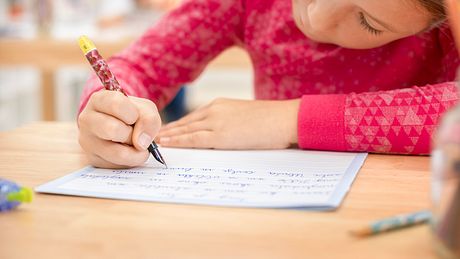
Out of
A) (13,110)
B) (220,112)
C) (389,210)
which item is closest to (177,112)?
(13,110)

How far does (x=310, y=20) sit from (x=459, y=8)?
40 centimetres

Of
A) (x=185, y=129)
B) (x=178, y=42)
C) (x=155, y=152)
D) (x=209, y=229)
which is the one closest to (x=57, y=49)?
(x=178, y=42)

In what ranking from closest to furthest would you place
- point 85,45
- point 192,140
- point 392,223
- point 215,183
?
1. point 392,223
2. point 215,183
3. point 85,45
4. point 192,140

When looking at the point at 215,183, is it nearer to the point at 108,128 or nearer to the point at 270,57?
the point at 108,128

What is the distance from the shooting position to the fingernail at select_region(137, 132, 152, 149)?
2.40 ft

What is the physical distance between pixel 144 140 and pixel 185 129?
159 millimetres

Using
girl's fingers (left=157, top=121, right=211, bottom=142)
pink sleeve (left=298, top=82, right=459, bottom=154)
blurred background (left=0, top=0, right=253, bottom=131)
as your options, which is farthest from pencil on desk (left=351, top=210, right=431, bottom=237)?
blurred background (left=0, top=0, right=253, bottom=131)

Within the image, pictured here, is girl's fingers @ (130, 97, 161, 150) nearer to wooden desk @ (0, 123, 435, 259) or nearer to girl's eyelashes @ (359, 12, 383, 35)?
wooden desk @ (0, 123, 435, 259)

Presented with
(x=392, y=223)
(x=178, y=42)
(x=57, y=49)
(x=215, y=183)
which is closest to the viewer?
(x=392, y=223)

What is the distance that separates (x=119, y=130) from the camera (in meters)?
0.73

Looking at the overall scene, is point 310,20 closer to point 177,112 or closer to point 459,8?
point 459,8

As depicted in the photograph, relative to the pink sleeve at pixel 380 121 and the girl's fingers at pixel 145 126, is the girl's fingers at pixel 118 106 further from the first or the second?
the pink sleeve at pixel 380 121

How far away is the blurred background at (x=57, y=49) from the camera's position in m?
2.07

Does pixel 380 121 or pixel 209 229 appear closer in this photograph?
pixel 209 229
